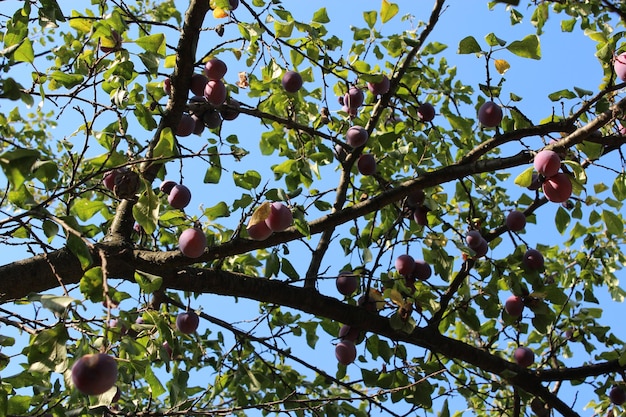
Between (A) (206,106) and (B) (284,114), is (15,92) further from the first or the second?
(B) (284,114)

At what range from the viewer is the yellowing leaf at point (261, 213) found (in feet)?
7.10

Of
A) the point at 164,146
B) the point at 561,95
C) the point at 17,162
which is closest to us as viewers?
the point at 17,162

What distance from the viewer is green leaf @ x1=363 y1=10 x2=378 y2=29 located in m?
3.01

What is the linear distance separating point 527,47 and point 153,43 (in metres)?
1.46

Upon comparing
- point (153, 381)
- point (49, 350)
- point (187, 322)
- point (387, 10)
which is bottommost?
point (49, 350)

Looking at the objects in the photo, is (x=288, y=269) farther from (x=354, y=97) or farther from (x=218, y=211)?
(x=354, y=97)

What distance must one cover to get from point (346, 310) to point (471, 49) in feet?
4.12

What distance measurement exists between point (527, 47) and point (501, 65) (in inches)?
12.9

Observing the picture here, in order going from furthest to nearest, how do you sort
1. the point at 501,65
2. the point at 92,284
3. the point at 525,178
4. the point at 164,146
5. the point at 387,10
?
1. the point at 387,10
2. the point at 501,65
3. the point at 525,178
4. the point at 164,146
5. the point at 92,284

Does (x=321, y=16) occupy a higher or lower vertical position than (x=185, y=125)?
higher

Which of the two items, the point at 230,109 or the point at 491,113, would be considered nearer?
the point at 491,113

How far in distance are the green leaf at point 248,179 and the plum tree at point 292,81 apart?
0.72 meters

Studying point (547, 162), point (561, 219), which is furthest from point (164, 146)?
point (561, 219)

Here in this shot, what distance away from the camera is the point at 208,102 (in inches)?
107
